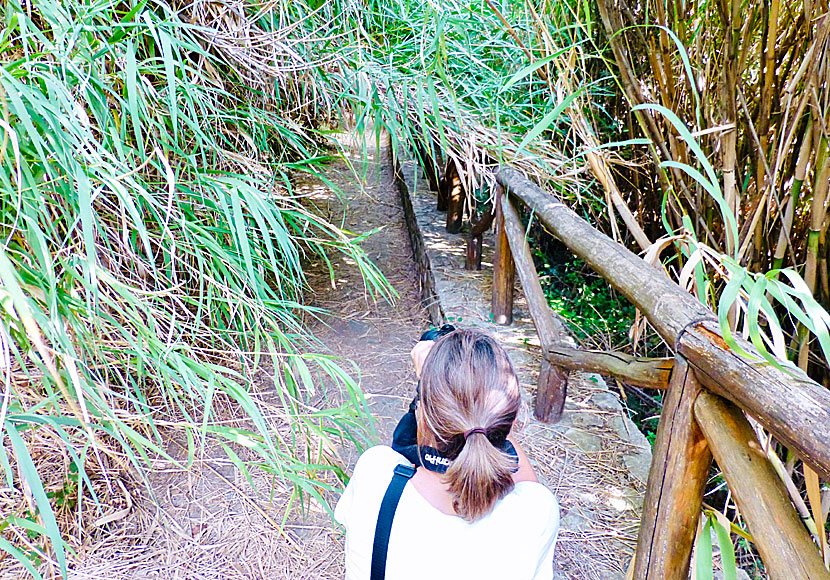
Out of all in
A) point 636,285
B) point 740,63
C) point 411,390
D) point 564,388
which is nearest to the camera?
point 636,285

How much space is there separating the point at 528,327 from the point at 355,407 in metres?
1.59

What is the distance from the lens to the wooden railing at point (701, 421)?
102 centimetres

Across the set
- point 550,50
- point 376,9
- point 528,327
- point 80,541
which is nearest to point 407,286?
point 528,327

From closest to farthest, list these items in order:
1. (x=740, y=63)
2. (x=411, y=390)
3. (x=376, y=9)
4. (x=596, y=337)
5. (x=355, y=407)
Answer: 1. (x=740, y=63)
2. (x=355, y=407)
3. (x=376, y=9)
4. (x=411, y=390)
5. (x=596, y=337)

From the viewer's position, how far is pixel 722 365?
121 cm

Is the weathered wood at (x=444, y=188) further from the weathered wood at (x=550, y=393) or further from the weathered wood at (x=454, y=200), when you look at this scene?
the weathered wood at (x=550, y=393)

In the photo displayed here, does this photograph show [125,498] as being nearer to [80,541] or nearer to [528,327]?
[80,541]

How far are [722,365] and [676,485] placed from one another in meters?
0.37

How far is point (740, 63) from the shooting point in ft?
6.24

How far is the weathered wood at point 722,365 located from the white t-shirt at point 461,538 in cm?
44

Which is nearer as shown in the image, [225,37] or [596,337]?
[225,37]

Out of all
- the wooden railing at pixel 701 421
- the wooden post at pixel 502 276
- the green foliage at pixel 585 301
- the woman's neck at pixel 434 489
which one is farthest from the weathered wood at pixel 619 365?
the green foliage at pixel 585 301

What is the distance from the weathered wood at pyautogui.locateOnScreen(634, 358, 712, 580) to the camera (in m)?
1.38

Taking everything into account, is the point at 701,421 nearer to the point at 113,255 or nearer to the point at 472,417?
the point at 472,417
